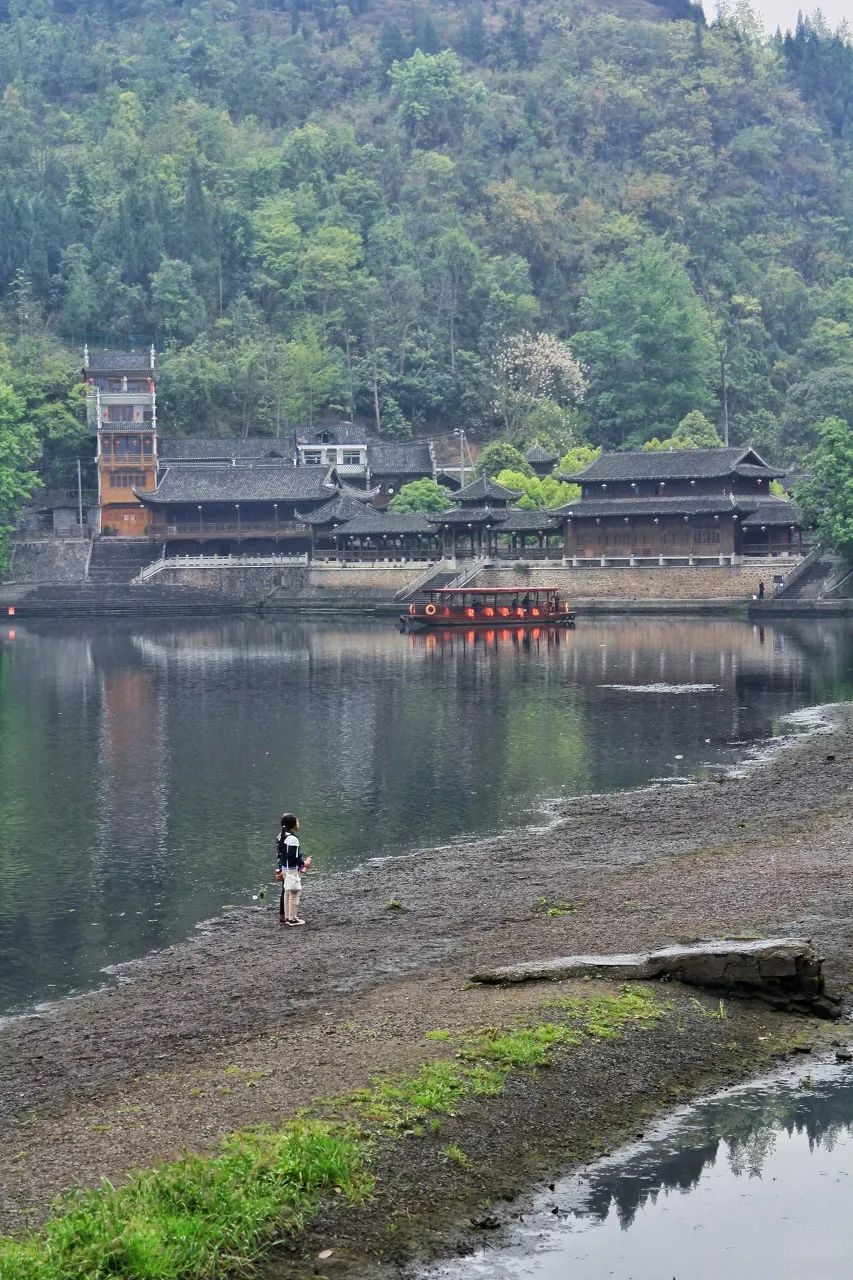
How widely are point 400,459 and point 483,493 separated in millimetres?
21661

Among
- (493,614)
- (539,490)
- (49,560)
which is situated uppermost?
(539,490)

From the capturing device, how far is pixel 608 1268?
13.8 meters

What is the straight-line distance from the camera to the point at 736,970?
19047 mm

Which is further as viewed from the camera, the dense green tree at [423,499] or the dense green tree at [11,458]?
the dense green tree at [423,499]

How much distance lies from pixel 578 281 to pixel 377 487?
51301mm

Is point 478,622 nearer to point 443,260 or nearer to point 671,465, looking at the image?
point 671,465

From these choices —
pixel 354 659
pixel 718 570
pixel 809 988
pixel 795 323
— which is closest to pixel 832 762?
pixel 809 988

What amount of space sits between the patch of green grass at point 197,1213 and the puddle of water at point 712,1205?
1.21 meters

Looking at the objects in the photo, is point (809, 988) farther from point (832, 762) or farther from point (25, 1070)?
point (832, 762)

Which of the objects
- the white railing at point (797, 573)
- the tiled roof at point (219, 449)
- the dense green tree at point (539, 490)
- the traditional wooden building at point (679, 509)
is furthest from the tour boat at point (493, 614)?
the tiled roof at point (219, 449)

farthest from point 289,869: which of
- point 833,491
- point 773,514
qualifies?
point 773,514

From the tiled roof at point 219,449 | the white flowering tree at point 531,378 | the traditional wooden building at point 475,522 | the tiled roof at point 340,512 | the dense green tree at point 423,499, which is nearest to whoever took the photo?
the traditional wooden building at point 475,522

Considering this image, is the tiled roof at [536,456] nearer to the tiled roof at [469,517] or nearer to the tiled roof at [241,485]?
the tiled roof at [241,485]

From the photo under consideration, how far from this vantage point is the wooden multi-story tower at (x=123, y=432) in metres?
121
